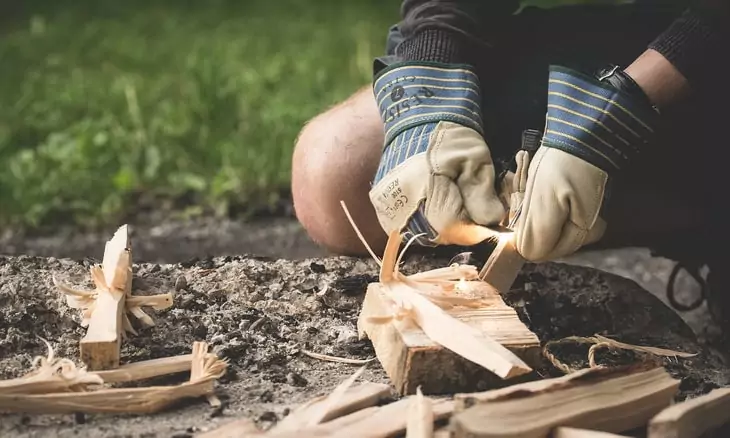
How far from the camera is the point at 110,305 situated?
5.82ft

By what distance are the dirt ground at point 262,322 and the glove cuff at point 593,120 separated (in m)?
0.40

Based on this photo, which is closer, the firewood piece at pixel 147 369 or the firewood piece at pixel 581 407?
the firewood piece at pixel 581 407

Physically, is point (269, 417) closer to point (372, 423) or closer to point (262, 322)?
point (372, 423)

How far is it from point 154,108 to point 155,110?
1.4 inches

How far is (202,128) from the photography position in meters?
4.06

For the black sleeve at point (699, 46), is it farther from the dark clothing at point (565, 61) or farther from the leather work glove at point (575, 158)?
the leather work glove at point (575, 158)

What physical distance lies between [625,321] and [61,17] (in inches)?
209

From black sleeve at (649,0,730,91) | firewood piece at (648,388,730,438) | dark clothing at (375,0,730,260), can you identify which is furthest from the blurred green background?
firewood piece at (648,388,730,438)

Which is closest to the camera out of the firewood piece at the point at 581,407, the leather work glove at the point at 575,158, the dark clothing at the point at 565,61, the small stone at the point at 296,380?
the firewood piece at the point at 581,407

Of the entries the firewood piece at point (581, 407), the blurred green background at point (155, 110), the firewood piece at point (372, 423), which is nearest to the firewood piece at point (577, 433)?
the firewood piece at point (581, 407)

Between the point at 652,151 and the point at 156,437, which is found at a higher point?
the point at 652,151

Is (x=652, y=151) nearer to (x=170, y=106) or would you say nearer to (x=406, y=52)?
(x=406, y=52)

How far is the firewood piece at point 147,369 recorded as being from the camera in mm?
1613

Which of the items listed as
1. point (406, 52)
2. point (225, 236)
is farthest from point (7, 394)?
point (225, 236)
